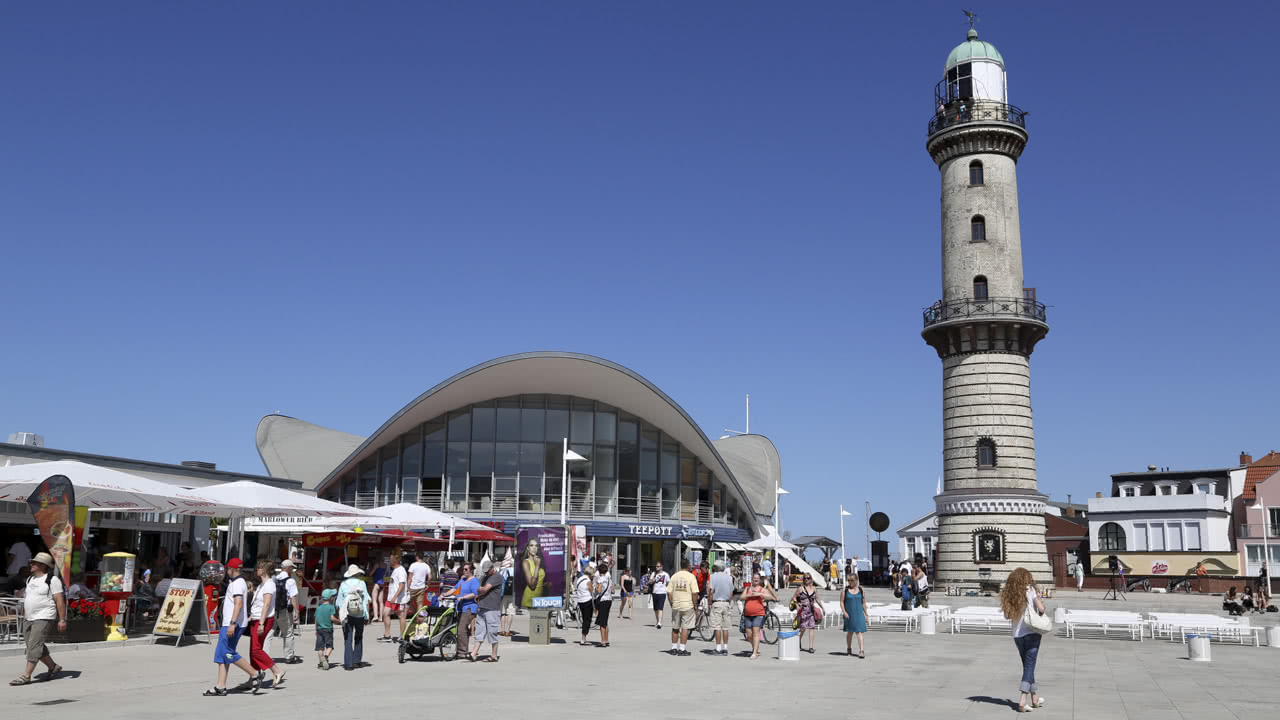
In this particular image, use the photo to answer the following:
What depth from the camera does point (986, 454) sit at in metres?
41.2

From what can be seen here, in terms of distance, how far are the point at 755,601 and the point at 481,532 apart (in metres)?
13.6

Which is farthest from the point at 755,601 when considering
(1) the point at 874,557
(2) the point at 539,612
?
(1) the point at 874,557

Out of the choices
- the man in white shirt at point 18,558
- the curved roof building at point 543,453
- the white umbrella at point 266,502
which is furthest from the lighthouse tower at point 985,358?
the man in white shirt at point 18,558

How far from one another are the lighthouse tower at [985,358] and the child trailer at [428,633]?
28.5 m

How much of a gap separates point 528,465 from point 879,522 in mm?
32923

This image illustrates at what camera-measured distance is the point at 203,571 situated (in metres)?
19.0

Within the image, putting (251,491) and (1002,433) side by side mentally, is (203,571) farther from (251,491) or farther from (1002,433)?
(1002,433)

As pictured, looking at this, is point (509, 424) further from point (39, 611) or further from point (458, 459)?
point (39, 611)

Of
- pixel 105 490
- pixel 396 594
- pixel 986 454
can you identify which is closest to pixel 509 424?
pixel 986 454

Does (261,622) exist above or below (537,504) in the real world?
below

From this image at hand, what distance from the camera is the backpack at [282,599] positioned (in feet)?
52.7

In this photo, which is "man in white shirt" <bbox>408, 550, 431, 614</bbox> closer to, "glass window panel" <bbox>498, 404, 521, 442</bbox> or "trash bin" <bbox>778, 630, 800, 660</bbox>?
"trash bin" <bbox>778, 630, 800, 660</bbox>

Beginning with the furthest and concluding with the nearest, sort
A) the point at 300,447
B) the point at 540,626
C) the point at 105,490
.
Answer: the point at 300,447
the point at 540,626
the point at 105,490

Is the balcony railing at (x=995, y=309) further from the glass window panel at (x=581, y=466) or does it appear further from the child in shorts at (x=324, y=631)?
the child in shorts at (x=324, y=631)
